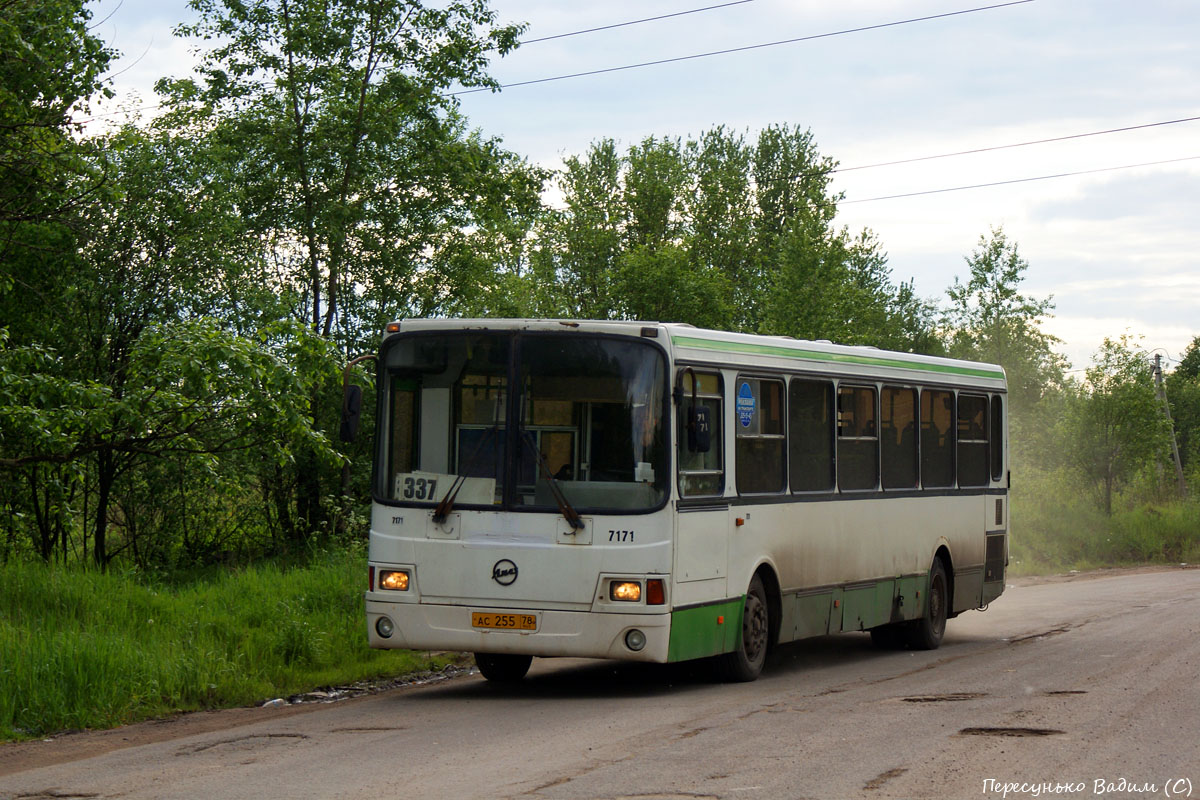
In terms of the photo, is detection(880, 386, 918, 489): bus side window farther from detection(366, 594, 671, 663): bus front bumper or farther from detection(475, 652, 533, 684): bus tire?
detection(366, 594, 671, 663): bus front bumper

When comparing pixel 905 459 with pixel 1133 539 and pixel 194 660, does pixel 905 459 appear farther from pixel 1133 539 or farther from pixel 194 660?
pixel 1133 539

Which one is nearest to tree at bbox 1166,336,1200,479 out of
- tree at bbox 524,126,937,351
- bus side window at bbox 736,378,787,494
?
tree at bbox 524,126,937,351

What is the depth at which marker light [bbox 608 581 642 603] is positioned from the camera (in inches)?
428

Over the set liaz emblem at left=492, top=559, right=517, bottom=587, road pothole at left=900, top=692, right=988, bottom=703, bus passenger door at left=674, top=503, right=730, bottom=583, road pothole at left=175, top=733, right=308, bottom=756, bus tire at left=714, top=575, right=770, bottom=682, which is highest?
bus passenger door at left=674, top=503, right=730, bottom=583

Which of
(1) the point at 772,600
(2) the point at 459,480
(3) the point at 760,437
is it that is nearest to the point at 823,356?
(3) the point at 760,437

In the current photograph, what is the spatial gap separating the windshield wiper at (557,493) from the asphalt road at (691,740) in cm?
138

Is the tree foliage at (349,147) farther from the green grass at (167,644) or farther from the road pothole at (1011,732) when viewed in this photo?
the road pothole at (1011,732)

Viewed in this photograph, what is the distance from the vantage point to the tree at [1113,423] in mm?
38031

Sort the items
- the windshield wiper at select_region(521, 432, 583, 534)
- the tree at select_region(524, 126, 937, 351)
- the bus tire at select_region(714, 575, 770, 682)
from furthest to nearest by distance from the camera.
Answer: the tree at select_region(524, 126, 937, 351) < the bus tire at select_region(714, 575, 770, 682) < the windshield wiper at select_region(521, 432, 583, 534)

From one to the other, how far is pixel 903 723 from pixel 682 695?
7.51ft

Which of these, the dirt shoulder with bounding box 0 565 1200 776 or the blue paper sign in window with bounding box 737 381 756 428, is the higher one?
the blue paper sign in window with bounding box 737 381 756 428

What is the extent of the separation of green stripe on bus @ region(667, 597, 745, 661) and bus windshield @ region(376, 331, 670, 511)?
0.97m

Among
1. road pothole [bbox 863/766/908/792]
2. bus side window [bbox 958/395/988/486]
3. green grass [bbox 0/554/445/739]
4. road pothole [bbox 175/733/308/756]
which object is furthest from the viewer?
bus side window [bbox 958/395/988/486]

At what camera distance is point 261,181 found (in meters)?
25.1
